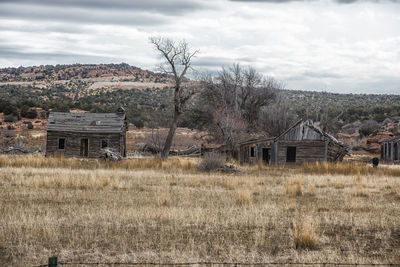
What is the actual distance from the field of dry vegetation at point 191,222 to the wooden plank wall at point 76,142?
2053 cm

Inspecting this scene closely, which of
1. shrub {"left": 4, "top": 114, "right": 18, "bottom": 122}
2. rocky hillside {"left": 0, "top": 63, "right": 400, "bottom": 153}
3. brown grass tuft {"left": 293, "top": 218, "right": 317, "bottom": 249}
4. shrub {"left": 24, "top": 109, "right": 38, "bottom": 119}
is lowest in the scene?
brown grass tuft {"left": 293, "top": 218, "right": 317, "bottom": 249}

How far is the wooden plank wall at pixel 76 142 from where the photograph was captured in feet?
131

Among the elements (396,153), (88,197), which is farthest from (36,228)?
(396,153)

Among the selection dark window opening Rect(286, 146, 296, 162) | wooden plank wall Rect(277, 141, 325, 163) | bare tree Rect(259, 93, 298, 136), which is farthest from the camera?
bare tree Rect(259, 93, 298, 136)

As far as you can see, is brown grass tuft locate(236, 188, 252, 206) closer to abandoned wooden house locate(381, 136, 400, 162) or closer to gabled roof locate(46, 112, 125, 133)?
gabled roof locate(46, 112, 125, 133)

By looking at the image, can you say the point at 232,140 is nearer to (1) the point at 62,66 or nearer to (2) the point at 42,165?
(2) the point at 42,165

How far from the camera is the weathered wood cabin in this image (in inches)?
1571

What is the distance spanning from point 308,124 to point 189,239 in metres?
27.1

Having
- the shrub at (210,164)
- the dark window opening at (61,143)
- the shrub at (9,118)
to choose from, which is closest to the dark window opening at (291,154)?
the shrub at (210,164)

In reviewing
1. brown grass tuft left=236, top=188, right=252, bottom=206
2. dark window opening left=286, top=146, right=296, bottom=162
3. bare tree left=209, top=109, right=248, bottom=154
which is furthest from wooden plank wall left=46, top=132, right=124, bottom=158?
brown grass tuft left=236, top=188, right=252, bottom=206

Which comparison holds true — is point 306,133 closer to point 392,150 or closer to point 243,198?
point 392,150

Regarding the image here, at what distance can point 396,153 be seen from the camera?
142 ft

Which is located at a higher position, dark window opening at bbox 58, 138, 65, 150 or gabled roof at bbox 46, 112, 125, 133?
gabled roof at bbox 46, 112, 125, 133

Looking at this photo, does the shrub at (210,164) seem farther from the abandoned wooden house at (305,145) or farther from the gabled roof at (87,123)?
the gabled roof at (87,123)
